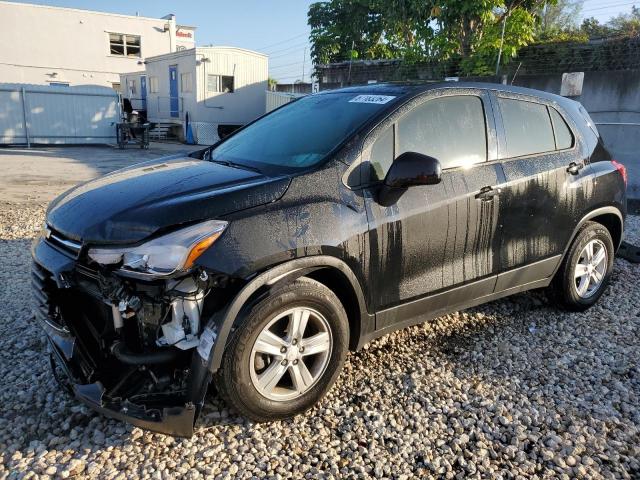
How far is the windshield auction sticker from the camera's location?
321cm

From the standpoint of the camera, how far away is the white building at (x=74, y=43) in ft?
89.7

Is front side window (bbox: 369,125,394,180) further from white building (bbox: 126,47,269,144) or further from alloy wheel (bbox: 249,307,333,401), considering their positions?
white building (bbox: 126,47,269,144)

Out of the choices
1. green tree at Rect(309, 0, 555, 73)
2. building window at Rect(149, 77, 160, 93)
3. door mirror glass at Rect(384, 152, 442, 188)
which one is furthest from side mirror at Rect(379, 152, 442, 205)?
building window at Rect(149, 77, 160, 93)

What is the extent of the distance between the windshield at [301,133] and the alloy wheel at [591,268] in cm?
233

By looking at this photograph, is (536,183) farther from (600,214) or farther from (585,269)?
(585,269)

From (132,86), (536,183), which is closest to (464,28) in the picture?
(536,183)

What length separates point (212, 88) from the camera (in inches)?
842

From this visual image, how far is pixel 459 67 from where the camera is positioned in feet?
41.8

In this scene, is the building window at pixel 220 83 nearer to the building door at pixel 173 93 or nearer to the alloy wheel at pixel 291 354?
the building door at pixel 173 93

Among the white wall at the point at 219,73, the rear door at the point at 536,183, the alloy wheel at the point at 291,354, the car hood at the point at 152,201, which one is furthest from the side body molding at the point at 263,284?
the white wall at the point at 219,73

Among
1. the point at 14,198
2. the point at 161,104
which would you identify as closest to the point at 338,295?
the point at 14,198

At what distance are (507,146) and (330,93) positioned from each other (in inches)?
53.2

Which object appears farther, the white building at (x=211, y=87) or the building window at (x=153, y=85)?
the building window at (x=153, y=85)

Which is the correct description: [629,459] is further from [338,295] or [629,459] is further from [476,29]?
[476,29]
